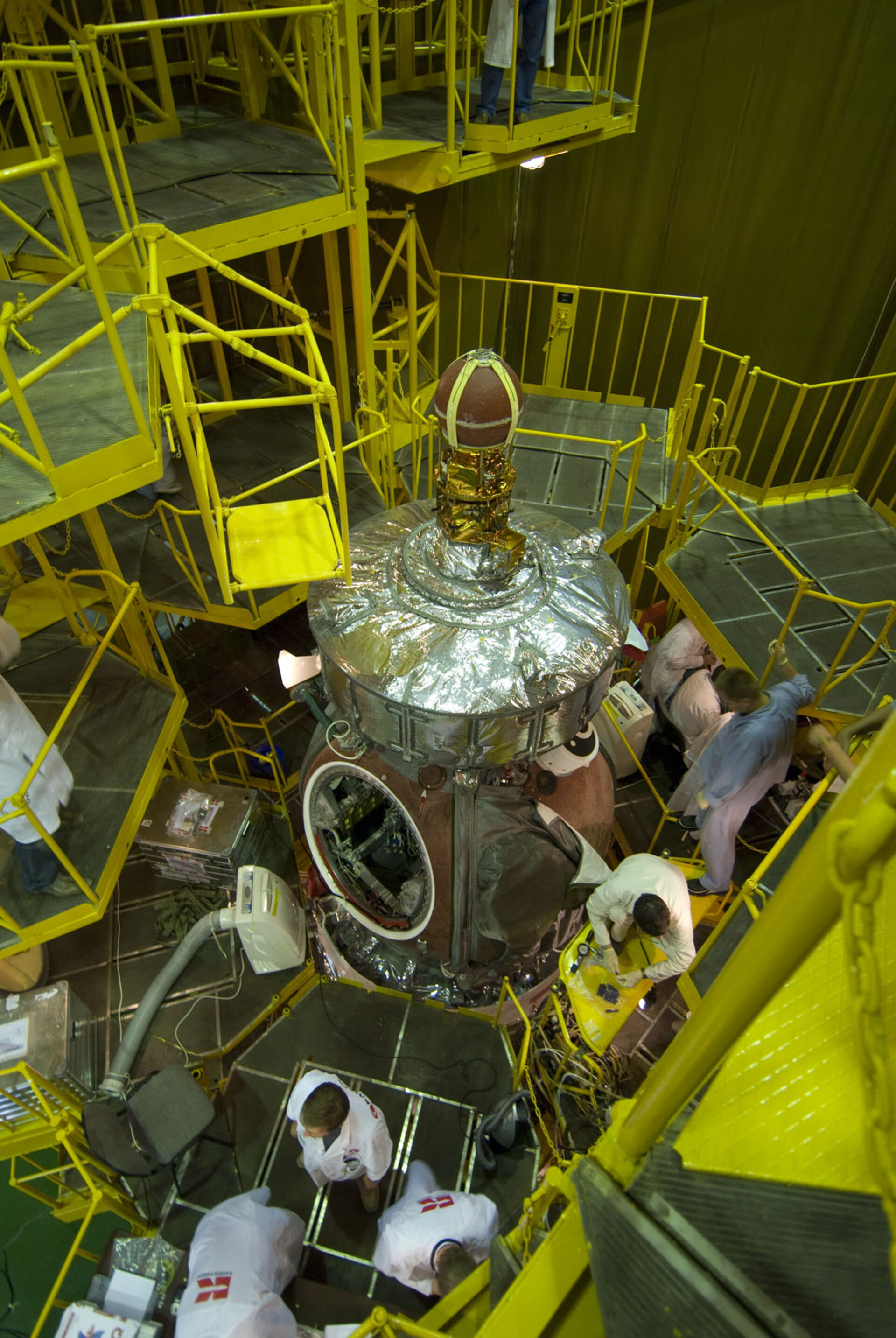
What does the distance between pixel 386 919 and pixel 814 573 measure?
539 centimetres

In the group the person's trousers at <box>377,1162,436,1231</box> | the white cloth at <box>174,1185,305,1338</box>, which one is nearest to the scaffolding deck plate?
the white cloth at <box>174,1185,305,1338</box>

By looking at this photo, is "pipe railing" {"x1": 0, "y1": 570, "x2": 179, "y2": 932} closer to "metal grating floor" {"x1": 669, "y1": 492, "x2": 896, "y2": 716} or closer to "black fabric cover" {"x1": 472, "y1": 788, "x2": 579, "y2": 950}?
"black fabric cover" {"x1": 472, "y1": 788, "x2": 579, "y2": 950}

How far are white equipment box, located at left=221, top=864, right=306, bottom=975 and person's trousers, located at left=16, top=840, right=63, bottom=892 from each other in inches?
65.1

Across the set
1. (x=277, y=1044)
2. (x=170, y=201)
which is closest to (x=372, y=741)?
(x=277, y=1044)

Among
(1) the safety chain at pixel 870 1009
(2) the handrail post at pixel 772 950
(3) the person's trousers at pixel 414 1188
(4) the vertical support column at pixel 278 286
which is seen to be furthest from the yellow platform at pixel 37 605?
(1) the safety chain at pixel 870 1009

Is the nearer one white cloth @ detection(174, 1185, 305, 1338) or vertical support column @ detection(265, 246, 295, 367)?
white cloth @ detection(174, 1185, 305, 1338)

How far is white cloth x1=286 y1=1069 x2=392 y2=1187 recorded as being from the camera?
5207 millimetres

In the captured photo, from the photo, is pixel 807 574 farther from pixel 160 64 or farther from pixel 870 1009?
pixel 160 64

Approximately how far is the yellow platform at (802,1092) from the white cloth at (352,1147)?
4177 millimetres

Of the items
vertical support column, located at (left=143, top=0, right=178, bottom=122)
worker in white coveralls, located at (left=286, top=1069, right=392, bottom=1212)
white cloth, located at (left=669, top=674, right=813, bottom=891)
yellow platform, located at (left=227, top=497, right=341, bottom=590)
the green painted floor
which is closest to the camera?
yellow platform, located at (left=227, top=497, right=341, bottom=590)

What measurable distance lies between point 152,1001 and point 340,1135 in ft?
7.59

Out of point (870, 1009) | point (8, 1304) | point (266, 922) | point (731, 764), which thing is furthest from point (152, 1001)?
point (870, 1009)

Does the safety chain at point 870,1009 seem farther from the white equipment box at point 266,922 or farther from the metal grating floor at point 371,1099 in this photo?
the white equipment box at point 266,922

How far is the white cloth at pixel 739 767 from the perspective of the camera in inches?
237
